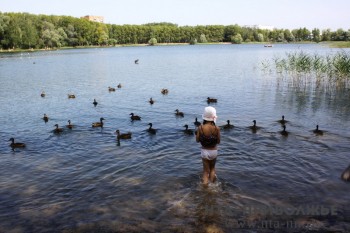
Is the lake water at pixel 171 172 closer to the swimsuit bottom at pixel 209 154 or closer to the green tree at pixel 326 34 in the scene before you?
the swimsuit bottom at pixel 209 154

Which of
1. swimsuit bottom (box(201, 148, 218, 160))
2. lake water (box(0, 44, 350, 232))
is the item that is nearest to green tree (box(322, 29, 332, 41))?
lake water (box(0, 44, 350, 232))

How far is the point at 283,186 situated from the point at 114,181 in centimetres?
698

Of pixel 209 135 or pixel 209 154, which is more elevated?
pixel 209 135

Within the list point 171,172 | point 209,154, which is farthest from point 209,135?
point 171,172

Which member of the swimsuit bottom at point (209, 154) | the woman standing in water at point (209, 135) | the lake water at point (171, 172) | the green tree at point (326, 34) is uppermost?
the green tree at point (326, 34)

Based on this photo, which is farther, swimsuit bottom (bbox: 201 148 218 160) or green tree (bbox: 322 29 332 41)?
green tree (bbox: 322 29 332 41)

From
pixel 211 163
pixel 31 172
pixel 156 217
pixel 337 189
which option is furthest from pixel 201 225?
pixel 31 172

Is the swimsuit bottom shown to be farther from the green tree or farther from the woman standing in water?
the green tree

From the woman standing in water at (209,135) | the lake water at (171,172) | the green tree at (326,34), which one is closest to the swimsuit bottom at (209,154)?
the woman standing in water at (209,135)

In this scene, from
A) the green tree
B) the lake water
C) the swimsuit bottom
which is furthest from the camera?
the green tree

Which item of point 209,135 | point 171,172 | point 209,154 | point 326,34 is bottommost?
point 171,172

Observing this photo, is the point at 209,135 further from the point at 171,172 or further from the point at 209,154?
the point at 171,172

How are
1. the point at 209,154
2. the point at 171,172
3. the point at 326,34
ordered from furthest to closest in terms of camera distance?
the point at 326,34, the point at 171,172, the point at 209,154

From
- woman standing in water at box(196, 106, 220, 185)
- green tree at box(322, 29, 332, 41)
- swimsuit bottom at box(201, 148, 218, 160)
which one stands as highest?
green tree at box(322, 29, 332, 41)
